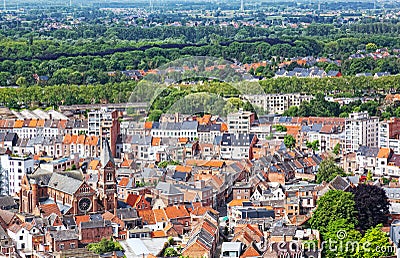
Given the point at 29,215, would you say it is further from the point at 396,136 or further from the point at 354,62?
the point at 354,62

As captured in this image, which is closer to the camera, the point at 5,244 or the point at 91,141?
the point at 5,244

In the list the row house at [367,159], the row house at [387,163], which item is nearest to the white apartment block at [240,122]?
the row house at [367,159]

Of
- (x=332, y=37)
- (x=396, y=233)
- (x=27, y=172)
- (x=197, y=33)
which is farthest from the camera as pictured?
(x=197, y=33)

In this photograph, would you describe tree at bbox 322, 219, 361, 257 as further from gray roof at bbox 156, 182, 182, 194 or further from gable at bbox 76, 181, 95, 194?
gable at bbox 76, 181, 95, 194

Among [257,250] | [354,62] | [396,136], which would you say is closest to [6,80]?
[354,62]

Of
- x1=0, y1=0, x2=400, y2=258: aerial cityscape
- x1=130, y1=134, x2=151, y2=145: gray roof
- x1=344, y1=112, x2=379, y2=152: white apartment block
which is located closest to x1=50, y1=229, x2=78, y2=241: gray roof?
x1=0, y1=0, x2=400, y2=258: aerial cityscape

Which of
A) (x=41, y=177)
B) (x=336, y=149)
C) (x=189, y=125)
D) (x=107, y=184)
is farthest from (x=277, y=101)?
(x=107, y=184)
